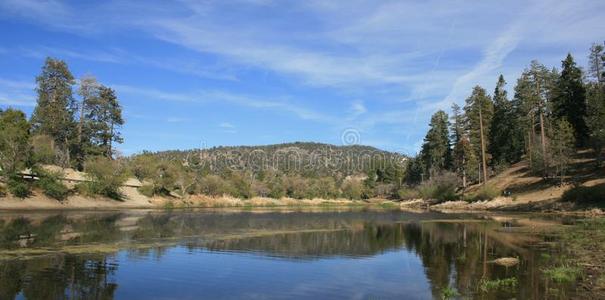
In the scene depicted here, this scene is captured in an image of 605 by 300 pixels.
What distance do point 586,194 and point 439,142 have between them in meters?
73.5

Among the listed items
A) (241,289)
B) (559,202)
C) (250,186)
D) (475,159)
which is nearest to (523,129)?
(475,159)

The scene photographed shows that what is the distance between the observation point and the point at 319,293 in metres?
16.1

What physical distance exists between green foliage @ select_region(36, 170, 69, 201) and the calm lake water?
109 ft

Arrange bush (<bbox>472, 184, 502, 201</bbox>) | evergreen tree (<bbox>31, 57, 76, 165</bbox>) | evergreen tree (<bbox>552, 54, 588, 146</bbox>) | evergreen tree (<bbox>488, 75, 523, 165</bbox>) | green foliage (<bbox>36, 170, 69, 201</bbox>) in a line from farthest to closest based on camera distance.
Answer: evergreen tree (<bbox>488, 75, 523, 165</bbox>) < evergreen tree (<bbox>31, 57, 76, 165</bbox>) < evergreen tree (<bbox>552, 54, 588, 146</bbox>) < bush (<bbox>472, 184, 502, 201</bbox>) < green foliage (<bbox>36, 170, 69, 201</bbox>)

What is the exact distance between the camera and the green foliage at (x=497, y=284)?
51.0 feet

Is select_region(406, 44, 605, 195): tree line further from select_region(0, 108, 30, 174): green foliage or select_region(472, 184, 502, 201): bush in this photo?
select_region(0, 108, 30, 174): green foliage

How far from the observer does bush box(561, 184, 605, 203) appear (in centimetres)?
5192

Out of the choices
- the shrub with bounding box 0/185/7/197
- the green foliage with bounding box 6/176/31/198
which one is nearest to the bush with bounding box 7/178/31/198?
the green foliage with bounding box 6/176/31/198

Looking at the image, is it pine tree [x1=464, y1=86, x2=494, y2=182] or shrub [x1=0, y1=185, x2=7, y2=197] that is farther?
pine tree [x1=464, y1=86, x2=494, y2=182]

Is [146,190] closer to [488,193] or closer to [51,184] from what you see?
[51,184]

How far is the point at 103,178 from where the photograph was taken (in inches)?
3093

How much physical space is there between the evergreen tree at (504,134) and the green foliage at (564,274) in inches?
3239

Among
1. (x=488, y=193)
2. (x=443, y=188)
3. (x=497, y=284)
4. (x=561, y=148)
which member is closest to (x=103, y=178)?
(x=488, y=193)

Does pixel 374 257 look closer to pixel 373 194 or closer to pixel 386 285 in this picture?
pixel 386 285
